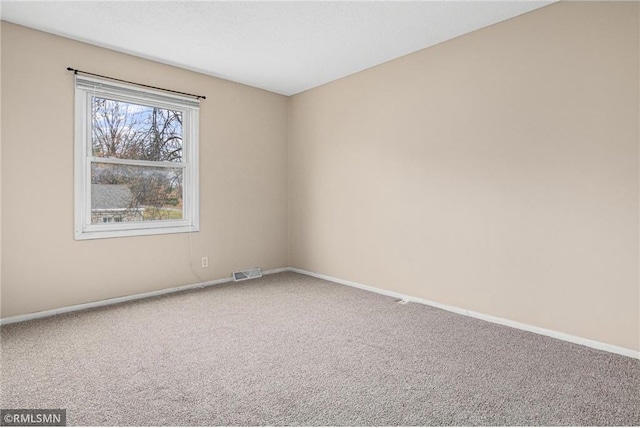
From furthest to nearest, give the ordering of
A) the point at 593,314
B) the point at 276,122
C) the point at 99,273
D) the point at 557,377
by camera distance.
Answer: the point at 276,122, the point at 99,273, the point at 593,314, the point at 557,377

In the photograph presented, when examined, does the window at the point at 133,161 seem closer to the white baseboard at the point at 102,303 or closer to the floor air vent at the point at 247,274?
the white baseboard at the point at 102,303

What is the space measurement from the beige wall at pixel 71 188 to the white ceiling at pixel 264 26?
212 millimetres

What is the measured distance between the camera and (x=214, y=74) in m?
3.93

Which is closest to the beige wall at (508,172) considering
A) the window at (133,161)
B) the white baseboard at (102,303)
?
the white baseboard at (102,303)

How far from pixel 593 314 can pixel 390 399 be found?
163 centimetres

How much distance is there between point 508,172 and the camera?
2.73 m

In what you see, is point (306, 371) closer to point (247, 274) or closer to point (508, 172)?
point (508, 172)

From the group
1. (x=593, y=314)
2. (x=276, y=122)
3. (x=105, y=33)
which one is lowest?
(x=593, y=314)

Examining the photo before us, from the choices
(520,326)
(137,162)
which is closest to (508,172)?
(520,326)

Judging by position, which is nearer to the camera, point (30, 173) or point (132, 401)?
point (132, 401)

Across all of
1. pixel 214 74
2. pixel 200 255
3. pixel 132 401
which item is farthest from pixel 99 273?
pixel 214 74

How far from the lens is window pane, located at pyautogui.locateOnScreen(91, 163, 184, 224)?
3291 mm

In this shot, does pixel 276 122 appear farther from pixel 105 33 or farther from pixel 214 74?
pixel 105 33

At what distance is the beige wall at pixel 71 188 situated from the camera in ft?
9.21
